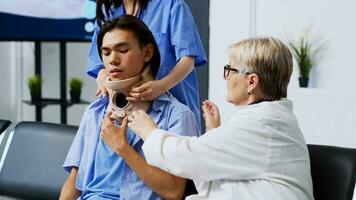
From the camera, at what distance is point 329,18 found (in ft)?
12.5

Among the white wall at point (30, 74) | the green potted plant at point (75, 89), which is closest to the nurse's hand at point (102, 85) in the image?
the green potted plant at point (75, 89)

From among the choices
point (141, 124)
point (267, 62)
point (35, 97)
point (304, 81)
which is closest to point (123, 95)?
point (141, 124)

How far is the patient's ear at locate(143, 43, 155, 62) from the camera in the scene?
5.34 feet

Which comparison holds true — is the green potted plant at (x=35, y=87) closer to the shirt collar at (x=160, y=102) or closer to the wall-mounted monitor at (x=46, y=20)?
the wall-mounted monitor at (x=46, y=20)

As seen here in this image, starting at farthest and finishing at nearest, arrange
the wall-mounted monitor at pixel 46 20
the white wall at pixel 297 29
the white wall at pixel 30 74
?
the white wall at pixel 30 74 → the wall-mounted monitor at pixel 46 20 → the white wall at pixel 297 29

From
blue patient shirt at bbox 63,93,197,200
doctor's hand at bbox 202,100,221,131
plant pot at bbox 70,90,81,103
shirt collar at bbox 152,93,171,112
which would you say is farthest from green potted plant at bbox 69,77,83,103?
doctor's hand at bbox 202,100,221,131

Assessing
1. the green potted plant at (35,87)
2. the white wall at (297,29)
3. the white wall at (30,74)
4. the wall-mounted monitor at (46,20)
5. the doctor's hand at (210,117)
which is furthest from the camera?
the white wall at (30,74)

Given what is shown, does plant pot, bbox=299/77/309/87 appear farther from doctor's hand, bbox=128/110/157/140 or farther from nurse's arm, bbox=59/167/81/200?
doctor's hand, bbox=128/110/157/140

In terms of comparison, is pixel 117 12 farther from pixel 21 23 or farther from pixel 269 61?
pixel 21 23

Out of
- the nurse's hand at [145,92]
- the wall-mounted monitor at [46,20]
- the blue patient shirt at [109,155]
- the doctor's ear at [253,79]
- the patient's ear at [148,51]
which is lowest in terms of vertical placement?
the blue patient shirt at [109,155]

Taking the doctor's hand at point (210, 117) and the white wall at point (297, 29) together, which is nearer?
the doctor's hand at point (210, 117)

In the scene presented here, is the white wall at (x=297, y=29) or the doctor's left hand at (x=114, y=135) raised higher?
the white wall at (x=297, y=29)

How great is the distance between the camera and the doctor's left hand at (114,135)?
1523mm

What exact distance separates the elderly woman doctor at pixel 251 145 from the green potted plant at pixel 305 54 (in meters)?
2.54
